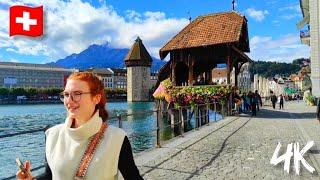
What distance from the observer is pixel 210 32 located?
101 feet

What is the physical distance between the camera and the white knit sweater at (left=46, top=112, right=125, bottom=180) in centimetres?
271

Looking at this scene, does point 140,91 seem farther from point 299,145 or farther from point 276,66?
point 299,145

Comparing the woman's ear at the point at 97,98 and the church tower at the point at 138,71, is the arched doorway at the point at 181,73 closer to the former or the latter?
the woman's ear at the point at 97,98

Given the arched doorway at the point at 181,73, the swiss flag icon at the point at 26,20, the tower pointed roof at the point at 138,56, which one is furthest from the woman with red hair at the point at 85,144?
the tower pointed roof at the point at 138,56

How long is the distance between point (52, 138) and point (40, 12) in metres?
4.21

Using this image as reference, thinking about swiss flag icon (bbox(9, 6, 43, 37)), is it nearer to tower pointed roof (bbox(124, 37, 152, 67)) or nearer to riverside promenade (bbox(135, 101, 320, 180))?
riverside promenade (bbox(135, 101, 320, 180))

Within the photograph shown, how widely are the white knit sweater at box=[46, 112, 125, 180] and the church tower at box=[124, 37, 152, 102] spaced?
346 feet

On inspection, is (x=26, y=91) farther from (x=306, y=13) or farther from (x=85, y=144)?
(x=85, y=144)

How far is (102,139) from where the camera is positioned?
9.12ft

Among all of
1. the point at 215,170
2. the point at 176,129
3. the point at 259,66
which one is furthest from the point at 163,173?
the point at 259,66

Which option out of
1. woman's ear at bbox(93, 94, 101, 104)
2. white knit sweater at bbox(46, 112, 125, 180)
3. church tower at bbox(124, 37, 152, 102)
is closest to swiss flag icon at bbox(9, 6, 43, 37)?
woman's ear at bbox(93, 94, 101, 104)

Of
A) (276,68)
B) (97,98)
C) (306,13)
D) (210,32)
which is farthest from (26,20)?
(276,68)

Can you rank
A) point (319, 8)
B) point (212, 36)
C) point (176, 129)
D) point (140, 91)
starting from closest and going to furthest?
point (176, 129), point (212, 36), point (319, 8), point (140, 91)

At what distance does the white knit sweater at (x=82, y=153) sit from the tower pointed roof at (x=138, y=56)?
105952mm
